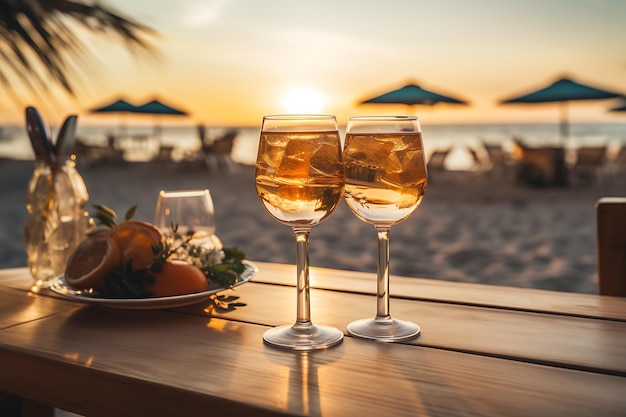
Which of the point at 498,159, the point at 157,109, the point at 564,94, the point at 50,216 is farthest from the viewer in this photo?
the point at 157,109

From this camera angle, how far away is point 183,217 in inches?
48.7

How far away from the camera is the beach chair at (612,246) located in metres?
1.45

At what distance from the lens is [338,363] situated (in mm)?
818

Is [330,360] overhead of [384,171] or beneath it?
beneath

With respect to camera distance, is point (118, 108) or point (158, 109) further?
point (158, 109)

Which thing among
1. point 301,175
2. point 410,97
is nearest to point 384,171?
point 301,175

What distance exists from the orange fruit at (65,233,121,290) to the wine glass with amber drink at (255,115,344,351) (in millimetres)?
367

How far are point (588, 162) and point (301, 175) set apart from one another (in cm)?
1271

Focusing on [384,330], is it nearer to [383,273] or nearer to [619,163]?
[383,273]

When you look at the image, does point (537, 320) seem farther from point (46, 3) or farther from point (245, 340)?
point (46, 3)

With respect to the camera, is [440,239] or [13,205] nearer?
[440,239]

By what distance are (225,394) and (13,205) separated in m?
10.5

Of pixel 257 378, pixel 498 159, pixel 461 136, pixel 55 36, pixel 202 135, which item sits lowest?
pixel 257 378

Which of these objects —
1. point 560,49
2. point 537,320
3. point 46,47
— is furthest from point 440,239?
point 560,49
